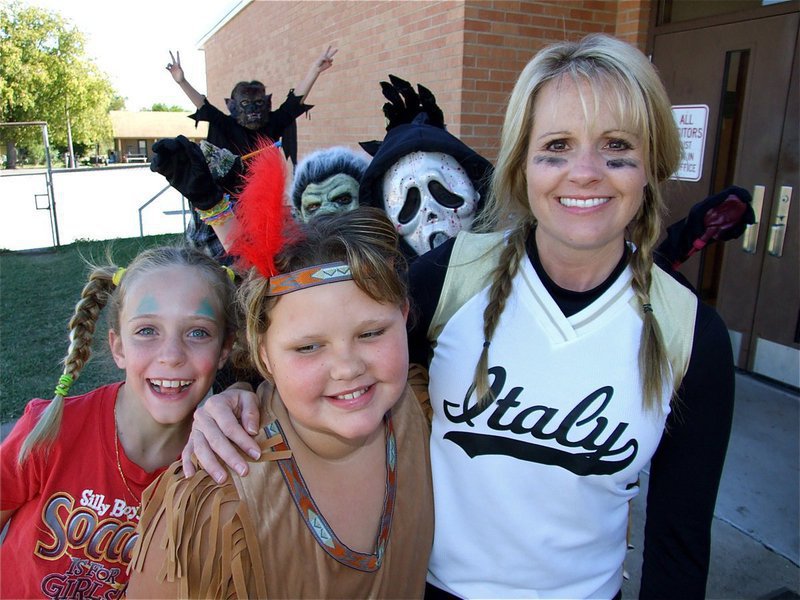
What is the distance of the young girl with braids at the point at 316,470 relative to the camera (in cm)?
112

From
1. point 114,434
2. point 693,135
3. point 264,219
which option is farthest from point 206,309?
point 693,135

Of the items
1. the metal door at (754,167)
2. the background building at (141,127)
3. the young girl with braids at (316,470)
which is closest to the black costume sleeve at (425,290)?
the young girl with braids at (316,470)

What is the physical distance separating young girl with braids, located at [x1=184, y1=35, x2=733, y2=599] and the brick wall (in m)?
2.82

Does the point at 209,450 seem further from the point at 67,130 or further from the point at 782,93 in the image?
the point at 67,130

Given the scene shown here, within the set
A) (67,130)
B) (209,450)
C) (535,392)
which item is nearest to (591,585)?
(535,392)

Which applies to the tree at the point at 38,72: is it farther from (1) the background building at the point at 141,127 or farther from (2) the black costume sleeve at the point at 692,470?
(2) the black costume sleeve at the point at 692,470

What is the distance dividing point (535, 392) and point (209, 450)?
28.4 inches

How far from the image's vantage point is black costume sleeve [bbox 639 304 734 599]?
4.27ft

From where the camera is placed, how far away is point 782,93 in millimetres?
4082

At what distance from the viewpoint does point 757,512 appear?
305cm

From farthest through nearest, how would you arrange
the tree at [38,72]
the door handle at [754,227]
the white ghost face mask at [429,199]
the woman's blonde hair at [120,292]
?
the tree at [38,72] < the door handle at [754,227] < the white ghost face mask at [429,199] < the woman's blonde hair at [120,292]

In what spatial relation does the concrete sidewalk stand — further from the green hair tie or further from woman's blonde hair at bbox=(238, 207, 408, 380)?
the green hair tie

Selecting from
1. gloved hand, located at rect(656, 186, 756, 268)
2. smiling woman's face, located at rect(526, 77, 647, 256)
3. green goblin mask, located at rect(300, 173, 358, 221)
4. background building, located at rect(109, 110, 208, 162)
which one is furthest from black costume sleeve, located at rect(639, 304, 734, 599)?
background building, located at rect(109, 110, 208, 162)

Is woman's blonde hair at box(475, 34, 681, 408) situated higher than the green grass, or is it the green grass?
woman's blonde hair at box(475, 34, 681, 408)
